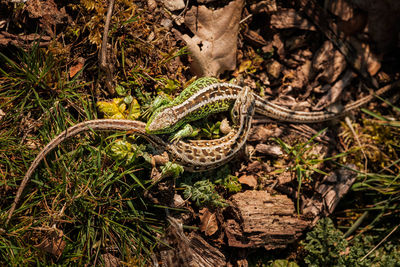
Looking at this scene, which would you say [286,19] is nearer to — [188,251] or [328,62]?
[328,62]

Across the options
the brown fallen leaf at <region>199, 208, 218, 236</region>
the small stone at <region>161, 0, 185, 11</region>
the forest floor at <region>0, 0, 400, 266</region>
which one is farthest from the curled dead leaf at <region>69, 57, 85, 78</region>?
the brown fallen leaf at <region>199, 208, 218, 236</region>

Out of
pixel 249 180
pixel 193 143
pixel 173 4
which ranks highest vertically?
pixel 173 4

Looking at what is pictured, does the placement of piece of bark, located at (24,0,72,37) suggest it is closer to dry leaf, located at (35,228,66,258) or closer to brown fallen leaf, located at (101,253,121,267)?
dry leaf, located at (35,228,66,258)

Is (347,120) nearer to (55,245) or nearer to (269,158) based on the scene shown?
(269,158)

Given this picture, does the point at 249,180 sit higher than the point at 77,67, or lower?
lower

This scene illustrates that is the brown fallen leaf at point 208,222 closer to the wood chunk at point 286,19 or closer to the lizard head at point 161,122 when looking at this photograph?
the lizard head at point 161,122

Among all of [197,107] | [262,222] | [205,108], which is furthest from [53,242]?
[262,222]

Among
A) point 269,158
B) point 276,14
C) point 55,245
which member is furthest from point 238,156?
point 55,245
